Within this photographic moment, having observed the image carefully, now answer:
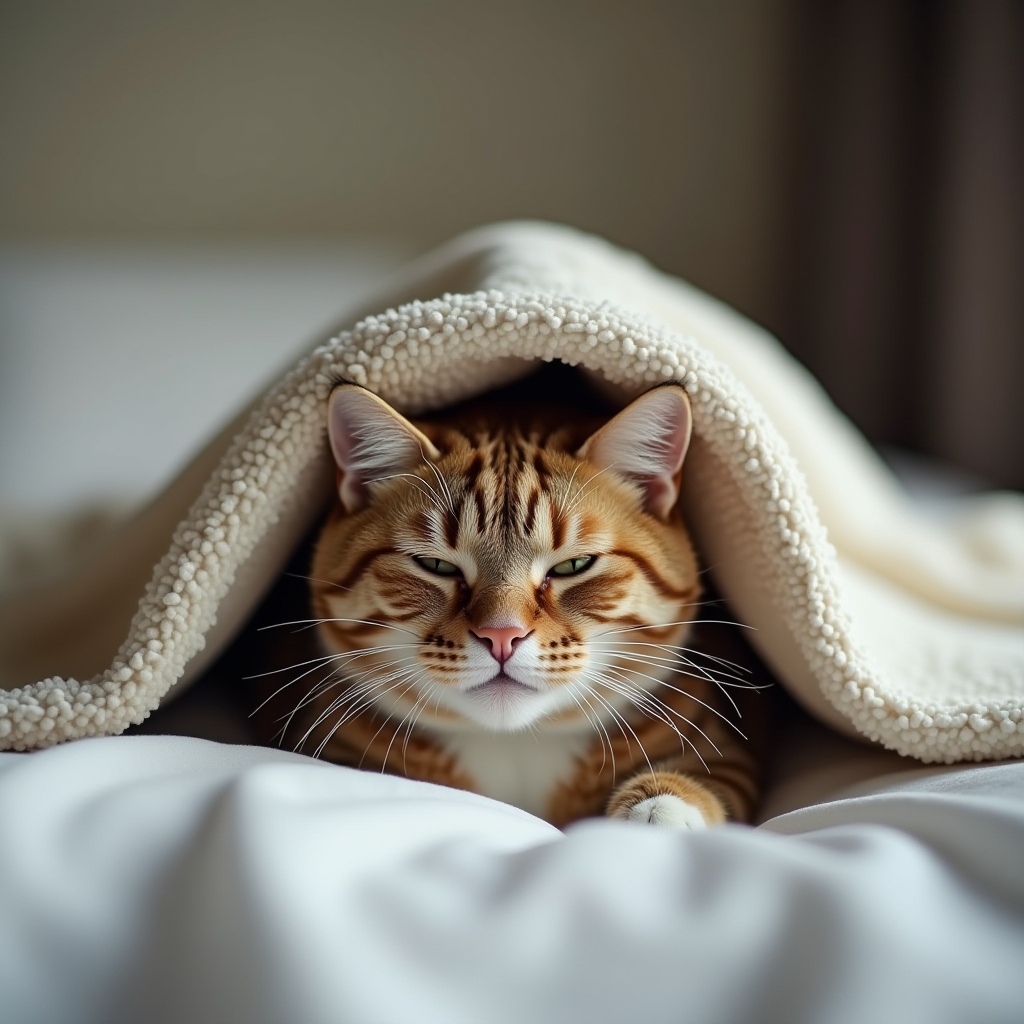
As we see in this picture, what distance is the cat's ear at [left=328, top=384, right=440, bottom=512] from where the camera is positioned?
1067 millimetres

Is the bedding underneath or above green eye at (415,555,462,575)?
underneath

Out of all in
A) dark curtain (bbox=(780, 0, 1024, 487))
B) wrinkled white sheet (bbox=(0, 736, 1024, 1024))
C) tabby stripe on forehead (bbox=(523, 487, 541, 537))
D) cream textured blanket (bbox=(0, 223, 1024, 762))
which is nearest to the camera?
wrinkled white sheet (bbox=(0, 736, 1024, 1024))

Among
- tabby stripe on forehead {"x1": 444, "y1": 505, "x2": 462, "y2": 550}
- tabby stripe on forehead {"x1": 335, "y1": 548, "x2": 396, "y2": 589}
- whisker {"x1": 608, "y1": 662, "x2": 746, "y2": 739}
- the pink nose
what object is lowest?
whisker {"x1": 608, "y1": 662, "x2": 746, "y2": 739}

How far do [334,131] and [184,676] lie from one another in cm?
229

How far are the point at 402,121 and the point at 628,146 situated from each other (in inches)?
30.8

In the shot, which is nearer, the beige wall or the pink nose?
the pink nose

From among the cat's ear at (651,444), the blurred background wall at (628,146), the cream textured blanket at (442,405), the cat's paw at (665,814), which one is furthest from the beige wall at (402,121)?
the cat's paw at (665,814)

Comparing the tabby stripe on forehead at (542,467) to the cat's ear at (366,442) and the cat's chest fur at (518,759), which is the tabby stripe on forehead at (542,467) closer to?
the cat's ear at (366,442)

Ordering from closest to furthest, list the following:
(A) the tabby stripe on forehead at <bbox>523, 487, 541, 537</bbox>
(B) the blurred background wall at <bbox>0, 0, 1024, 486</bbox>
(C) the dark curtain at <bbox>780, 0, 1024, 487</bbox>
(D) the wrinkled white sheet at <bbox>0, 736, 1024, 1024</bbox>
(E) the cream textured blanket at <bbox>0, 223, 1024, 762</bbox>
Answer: (D) the wrinkled white sheet at <bbox>0, 736, 1024, 1024</bbox>
(E) the cream textured blanket at <bbox>0, 223, 1024, 762</bbox>
(A) the tabby stripe on forehead at <bbox>523, 487, 541, 537</bbox>
(C) the dark curtain at <bbox>780, 0, 1024, 487</bbox>
(B) the blurred background wall at <bbox>0, 0, 1024, 486</bbox>

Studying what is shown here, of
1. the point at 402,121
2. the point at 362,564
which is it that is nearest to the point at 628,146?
the point at 402,121

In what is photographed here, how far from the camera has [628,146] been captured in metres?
3.15

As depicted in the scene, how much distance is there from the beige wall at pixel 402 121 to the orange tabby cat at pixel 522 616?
79.3 inches

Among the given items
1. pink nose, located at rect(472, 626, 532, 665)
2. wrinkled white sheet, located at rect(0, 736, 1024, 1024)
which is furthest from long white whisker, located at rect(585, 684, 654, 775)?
wrinkled white sheet, located at rect(0, 736, 1024, 1024)

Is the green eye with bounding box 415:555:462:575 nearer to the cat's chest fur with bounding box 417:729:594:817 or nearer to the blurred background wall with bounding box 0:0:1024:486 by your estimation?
the cat's chest fur with bounding box 417:729:594:817
